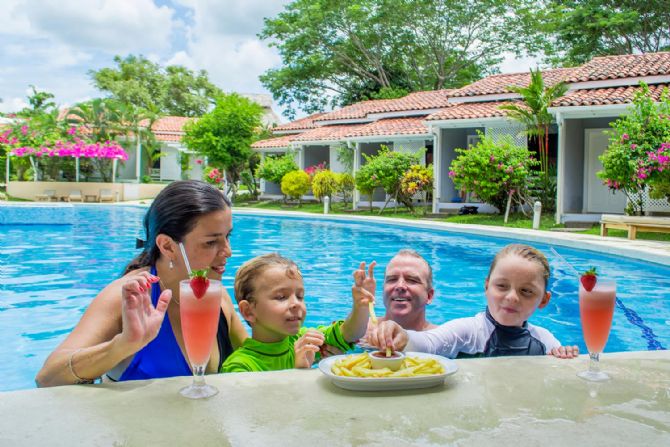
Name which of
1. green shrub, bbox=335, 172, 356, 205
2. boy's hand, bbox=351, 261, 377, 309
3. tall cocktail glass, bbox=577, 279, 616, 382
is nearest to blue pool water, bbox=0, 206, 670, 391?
boy's hand, bbox=351, 261, 377, 309

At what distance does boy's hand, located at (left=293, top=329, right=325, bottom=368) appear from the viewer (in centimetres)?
210

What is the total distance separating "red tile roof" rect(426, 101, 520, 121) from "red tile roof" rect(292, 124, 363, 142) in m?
5.04

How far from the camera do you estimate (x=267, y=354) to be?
2.54m

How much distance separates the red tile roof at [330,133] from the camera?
2523 cm

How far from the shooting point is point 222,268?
2543 millimetres

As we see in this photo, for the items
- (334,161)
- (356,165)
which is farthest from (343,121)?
(356,165)

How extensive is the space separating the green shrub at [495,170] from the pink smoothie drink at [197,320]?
51.4 ft

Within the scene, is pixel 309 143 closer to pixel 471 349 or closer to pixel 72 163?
pixel 72 163

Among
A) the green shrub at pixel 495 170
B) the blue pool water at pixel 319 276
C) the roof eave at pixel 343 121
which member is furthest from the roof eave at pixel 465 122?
the roof eave at pixel 343 121

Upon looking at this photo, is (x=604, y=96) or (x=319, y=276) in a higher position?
(x=604, y=96)

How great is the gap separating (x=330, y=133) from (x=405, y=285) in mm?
23748

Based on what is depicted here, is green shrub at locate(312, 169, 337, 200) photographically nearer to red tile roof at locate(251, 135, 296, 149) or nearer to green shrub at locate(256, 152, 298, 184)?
green shrub at locate(256, 152, 298, 184)

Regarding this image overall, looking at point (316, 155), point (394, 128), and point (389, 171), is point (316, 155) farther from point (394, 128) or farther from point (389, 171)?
point (389, 171)

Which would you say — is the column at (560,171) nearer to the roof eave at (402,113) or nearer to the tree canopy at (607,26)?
the roof eave at (402,113)
